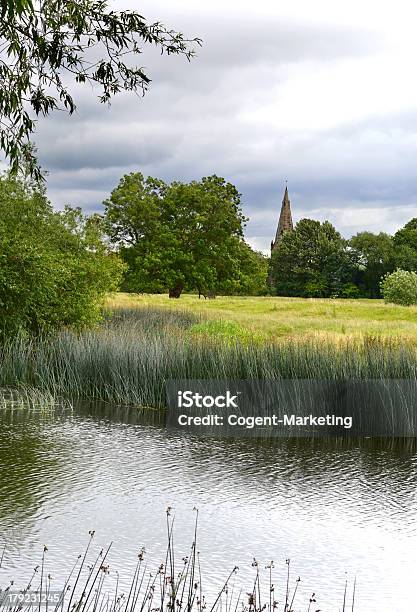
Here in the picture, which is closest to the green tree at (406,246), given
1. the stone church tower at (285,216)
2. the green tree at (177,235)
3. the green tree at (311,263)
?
the green tree at (311,263)

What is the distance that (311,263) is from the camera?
53.2 metres

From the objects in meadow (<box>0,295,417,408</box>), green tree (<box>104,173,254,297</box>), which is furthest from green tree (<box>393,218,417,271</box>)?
meadow (<box>0,295,417,408</box>)

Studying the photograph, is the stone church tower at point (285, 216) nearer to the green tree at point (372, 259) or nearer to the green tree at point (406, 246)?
the green tree at point (406, 246)

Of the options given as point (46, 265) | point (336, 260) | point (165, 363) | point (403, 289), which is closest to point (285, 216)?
point (336, 260)

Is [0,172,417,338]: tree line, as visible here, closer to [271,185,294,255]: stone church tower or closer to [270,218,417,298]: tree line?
[270,218,417,298]: tree line

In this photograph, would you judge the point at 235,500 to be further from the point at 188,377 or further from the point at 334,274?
the point at 334,274

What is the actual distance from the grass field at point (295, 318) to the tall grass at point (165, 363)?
4.71m

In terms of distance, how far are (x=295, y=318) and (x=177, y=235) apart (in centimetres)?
967

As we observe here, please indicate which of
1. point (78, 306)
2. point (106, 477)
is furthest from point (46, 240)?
point (106, 477)

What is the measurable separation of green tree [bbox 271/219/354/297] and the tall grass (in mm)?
38172

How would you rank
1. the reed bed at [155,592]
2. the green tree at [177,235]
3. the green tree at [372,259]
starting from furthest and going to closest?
the green tree at [372,259] → the green tree at [177,235] → the reed bed at [155,592]

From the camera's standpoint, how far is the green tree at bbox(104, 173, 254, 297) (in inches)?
1224

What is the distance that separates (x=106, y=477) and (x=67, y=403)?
3.73 meters

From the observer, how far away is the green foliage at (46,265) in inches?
496
